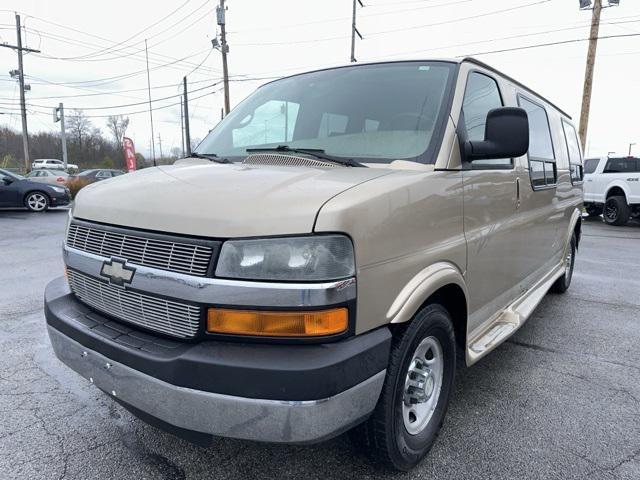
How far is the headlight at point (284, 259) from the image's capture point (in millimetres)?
1746

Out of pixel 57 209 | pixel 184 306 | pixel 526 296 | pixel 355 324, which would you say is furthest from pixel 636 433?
pixel 57 209

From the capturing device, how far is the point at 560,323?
4.68 metres

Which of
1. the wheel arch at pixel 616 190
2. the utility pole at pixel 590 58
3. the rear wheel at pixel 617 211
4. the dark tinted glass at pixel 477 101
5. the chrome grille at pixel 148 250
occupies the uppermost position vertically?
the utility pole at pixel 590 58

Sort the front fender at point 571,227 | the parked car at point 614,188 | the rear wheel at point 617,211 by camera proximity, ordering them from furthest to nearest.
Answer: the rear wheel at point 617,211 → the parked car at point 614,188 → the front fender at point 571,227

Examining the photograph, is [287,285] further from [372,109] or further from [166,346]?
[372,109]

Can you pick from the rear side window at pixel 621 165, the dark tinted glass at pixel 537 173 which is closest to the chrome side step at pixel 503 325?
the dark tinted glass at pixel 537 173

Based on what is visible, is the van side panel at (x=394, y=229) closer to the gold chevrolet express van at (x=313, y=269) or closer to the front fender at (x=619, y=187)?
the gold chevrolet express van at (x=313, y=269)

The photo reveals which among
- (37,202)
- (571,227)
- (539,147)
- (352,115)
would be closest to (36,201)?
(37,202)

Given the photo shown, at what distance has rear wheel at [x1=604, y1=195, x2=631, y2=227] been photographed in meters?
13.6

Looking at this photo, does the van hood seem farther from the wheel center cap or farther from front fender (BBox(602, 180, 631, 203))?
front fender (BBox(602, 180, 631, 203))

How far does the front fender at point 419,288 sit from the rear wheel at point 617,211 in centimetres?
1387

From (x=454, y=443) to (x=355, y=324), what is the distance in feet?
4.08

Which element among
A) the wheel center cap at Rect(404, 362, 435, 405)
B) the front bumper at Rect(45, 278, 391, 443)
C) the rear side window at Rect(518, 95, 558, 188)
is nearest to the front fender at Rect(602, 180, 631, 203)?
the rear side window at Rect(518, 95, 558, 188)

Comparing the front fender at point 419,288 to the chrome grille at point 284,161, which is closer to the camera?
the front fender at point 419,288
